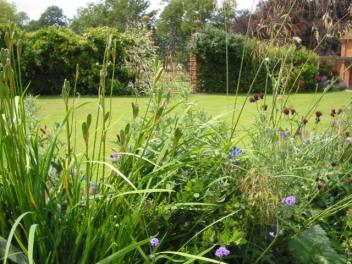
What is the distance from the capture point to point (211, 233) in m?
1.65

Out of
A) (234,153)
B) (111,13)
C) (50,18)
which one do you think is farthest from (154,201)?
(50,18)

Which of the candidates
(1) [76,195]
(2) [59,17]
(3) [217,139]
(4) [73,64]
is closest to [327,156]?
(3) [217,139]

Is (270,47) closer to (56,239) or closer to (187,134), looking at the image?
(187,134)

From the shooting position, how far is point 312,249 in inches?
73.2

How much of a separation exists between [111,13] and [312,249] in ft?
196

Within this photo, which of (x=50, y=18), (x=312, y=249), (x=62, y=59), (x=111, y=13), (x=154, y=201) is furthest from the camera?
(x=50, y=18)

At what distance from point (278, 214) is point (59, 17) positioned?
98.3 m

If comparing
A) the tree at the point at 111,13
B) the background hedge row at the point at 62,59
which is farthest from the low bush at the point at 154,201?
the tree at the point at 111,13

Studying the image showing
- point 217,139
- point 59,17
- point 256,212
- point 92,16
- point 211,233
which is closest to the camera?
point 211,233

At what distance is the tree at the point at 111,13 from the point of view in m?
56.0

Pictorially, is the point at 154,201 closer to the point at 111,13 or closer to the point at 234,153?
the point at 234,153

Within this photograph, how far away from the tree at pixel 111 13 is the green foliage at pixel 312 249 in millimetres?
50506

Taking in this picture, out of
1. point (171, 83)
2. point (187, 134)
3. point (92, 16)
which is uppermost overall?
point (92, 16)

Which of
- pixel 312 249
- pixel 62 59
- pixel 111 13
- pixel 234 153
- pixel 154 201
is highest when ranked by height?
pixel 111 13
